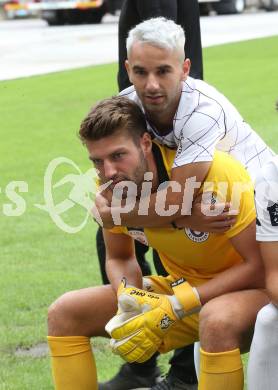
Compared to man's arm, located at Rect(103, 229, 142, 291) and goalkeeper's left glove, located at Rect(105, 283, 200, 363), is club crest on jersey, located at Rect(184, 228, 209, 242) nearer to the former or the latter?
goalkeeper's left glove, located at Rect(105, 283, 200, 363)

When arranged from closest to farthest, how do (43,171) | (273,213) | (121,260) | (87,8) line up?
(273,213) → (121,260) → (43,171) → (87,8)

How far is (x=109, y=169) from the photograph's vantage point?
143 inches

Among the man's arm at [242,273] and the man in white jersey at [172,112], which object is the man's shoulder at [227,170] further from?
the man's arm at [242,273]

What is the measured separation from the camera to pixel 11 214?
7551mm

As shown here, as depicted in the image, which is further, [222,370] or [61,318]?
[61,318]

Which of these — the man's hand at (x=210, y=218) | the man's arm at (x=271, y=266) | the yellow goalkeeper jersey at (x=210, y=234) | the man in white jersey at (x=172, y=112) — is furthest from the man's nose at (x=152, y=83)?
the man's arm at (x=271, y=266)

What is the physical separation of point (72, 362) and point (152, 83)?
114 cm

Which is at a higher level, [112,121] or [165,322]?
[112,121]

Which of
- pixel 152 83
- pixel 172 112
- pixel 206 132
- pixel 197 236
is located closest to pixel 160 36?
pixel 152 83

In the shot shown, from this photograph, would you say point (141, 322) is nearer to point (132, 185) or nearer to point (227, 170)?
point (132, 185)

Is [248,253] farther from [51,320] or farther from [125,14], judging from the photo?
[125,14]

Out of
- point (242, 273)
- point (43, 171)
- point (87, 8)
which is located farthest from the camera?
point (87, 8)

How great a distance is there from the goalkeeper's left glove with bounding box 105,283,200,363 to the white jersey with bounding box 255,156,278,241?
46cm

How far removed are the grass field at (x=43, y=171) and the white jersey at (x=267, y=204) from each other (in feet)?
4.76
